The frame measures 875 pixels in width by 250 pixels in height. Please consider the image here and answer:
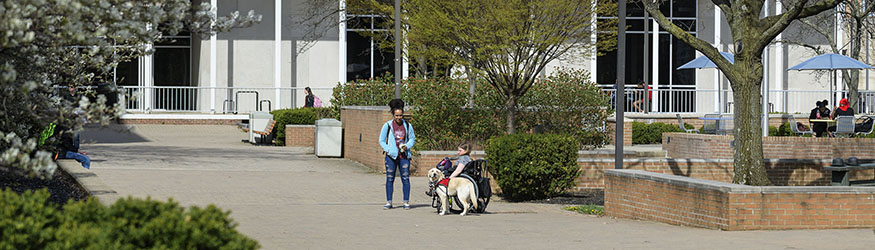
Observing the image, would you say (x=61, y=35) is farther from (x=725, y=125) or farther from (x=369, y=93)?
(x=725, y=125)

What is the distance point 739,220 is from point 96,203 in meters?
6.74

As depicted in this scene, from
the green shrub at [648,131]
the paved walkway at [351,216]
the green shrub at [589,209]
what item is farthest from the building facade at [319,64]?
the green shrub at [589,209]

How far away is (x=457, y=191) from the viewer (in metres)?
12.9

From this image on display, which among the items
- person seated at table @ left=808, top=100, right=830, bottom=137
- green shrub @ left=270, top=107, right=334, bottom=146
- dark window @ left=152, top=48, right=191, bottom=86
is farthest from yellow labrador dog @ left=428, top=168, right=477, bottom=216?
dark window @ left=152, top=48, right=191, bottom=86

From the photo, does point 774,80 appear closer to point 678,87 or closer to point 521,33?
point 678,87

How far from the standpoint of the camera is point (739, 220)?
10742 millimetres

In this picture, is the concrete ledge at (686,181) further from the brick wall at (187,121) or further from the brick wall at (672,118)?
the brick wall at (187,121)

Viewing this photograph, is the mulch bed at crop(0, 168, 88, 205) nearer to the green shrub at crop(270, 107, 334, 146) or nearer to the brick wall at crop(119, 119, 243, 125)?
the green shrub at crop(270, 107, 334, 146)

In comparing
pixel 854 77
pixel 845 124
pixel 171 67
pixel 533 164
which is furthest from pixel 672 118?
pixel 533 164

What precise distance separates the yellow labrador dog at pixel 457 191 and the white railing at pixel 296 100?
22.4 meters

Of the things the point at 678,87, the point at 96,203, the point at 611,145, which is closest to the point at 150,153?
the point at 611,145

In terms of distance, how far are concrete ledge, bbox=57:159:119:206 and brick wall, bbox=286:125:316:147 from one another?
11222 millimetres

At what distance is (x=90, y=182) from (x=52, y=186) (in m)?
0.56

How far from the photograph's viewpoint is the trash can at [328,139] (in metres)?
23.0
